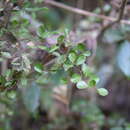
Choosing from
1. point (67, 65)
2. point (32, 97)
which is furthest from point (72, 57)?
point (32, 97)

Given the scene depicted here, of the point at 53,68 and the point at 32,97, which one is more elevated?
the point at 53,68

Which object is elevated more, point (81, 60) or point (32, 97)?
point (81, 60)

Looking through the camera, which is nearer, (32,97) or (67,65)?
(67,65)

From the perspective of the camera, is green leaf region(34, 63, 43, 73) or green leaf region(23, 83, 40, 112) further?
green leaf region(23, 83, 40, 112)

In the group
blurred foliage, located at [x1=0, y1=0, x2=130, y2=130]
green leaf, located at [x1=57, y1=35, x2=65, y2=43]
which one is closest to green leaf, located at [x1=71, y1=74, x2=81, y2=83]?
blurred foliage, located at [x1=0, y1=0, x2=130, y2=130]

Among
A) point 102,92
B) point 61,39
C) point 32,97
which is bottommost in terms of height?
point 32,97

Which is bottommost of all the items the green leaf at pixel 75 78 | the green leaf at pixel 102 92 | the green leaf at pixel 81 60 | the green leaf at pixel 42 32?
the green leaf at pixel 102 92

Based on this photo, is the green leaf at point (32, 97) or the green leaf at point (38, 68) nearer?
the green leaf at point (38, 68)

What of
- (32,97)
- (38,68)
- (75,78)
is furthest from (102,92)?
(32,97)

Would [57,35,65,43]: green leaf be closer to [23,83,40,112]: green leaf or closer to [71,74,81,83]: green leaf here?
[71,74,81,83]: green leaf

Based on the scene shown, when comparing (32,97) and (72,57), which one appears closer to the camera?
(72,57)

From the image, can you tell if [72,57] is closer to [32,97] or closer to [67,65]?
[67,65]

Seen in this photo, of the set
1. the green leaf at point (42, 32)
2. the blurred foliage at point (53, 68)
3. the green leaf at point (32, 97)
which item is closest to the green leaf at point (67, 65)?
the blurred foliage at point (53, 68)

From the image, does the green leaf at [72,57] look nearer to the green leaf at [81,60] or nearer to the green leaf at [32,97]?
the green leaf at [81,60]
